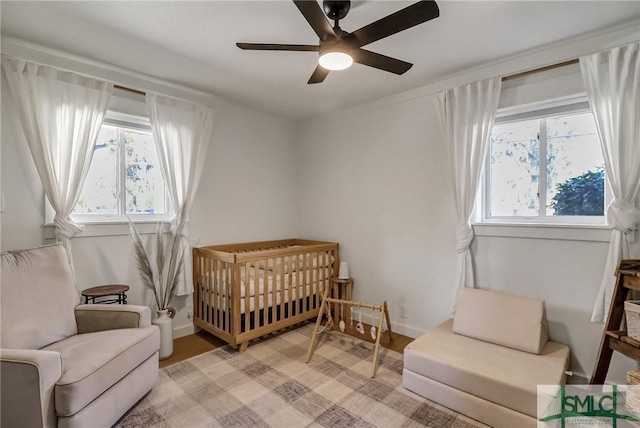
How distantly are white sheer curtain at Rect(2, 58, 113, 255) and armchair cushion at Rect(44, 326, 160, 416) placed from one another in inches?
34.3

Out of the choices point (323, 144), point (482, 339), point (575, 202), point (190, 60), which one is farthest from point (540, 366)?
point (190, 60)

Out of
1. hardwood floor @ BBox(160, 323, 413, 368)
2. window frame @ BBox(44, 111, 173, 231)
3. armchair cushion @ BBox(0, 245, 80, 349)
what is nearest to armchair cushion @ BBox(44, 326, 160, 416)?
armchair cushion @ BBox(0, 245, 80, 349)

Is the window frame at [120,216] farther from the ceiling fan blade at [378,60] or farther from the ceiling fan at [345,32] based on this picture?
the ceiling fan blade at [378,60]

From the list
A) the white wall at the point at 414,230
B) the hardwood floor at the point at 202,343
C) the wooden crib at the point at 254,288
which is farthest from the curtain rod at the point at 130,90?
the hardwood floor at the point at 202,343

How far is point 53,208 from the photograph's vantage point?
Answer: 2.26 m

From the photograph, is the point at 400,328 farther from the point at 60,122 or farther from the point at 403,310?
the point at 60,122

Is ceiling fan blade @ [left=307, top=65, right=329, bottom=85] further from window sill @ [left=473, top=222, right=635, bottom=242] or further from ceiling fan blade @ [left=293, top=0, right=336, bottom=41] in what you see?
window sill @ [left=473, top=222, right=635, bottom=242]

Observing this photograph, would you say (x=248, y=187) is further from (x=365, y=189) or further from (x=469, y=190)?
(x=469, y=190)

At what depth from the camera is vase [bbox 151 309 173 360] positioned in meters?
2.53

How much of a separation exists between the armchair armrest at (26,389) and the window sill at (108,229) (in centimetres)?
119

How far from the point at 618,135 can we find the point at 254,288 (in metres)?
2.94

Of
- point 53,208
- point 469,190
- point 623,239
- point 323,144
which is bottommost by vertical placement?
point 623,239

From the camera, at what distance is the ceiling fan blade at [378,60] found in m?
1.72

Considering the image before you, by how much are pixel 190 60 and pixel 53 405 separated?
2.39 meters
